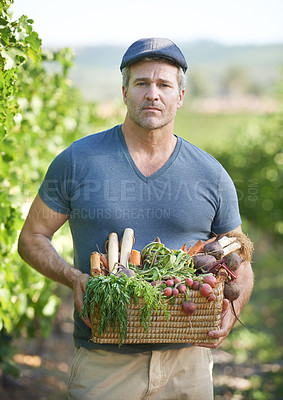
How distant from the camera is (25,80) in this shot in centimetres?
441

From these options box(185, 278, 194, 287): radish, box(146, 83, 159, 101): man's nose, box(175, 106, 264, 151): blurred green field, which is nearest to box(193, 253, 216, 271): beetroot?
box(185, 278, 194, 287): radish

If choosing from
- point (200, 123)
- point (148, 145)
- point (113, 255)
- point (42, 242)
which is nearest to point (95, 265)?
point (113, 255)

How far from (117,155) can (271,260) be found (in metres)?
5.30

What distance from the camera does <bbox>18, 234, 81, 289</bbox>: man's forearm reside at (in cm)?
256

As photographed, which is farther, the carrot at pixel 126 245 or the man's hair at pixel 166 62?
the man's hair at pixel 166 62

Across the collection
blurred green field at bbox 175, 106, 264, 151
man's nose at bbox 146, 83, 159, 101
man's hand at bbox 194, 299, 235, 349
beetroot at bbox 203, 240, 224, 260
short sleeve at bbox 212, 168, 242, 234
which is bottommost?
man's hand at bbox 194, 299, 235, 349

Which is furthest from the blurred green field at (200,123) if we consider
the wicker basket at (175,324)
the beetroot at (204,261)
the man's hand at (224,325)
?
the wicker basket at (175,324)

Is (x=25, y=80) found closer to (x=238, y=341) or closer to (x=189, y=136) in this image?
(x=238, y=341)

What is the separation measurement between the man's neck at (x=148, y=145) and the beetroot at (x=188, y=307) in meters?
0.74

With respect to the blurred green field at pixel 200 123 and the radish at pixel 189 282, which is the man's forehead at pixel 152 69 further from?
the blurred green field at pixel 200 123

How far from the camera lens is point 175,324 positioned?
227cm

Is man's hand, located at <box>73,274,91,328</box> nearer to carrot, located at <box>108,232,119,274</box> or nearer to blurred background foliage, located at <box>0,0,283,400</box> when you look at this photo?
carrot, located at <box>108,232,119,274</box>

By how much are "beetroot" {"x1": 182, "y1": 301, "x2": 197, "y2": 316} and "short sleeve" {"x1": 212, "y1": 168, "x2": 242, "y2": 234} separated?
2.04ft

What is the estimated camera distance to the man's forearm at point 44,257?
256 centimetres
